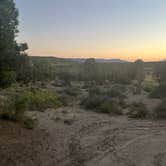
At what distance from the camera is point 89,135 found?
13.3 m

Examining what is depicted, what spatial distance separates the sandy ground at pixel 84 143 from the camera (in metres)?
9.44

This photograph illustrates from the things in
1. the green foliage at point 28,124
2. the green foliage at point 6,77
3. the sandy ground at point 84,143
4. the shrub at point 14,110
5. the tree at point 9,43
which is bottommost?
the sandy ground at point 84,143

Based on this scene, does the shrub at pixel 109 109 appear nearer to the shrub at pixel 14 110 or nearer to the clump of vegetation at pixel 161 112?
the clump of vegetation at pixel 161 112

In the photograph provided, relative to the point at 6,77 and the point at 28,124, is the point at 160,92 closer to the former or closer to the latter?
the point at 28,124

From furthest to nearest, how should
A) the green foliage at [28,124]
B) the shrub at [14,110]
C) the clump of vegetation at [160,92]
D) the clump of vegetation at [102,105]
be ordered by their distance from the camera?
the clump of vegetation at [160,92] → the clump of vegetation at [102,105] → the shrub at [14,110] → the green foliage at [28,124]

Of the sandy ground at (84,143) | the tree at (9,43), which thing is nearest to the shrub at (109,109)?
the sandy ground at (84,143)

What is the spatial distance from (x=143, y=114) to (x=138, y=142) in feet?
24.5

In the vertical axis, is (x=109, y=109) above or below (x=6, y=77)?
below

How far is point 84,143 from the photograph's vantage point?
11883 mm

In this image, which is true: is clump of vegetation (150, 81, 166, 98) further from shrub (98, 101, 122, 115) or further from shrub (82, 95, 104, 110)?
shrub (98, 101, 122, 115)

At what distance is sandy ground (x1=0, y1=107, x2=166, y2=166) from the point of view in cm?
944

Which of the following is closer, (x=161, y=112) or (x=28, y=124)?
(x=28, y=124)

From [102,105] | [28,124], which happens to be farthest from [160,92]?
[28,124]

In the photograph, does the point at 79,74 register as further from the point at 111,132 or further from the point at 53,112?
the point at 111,132
